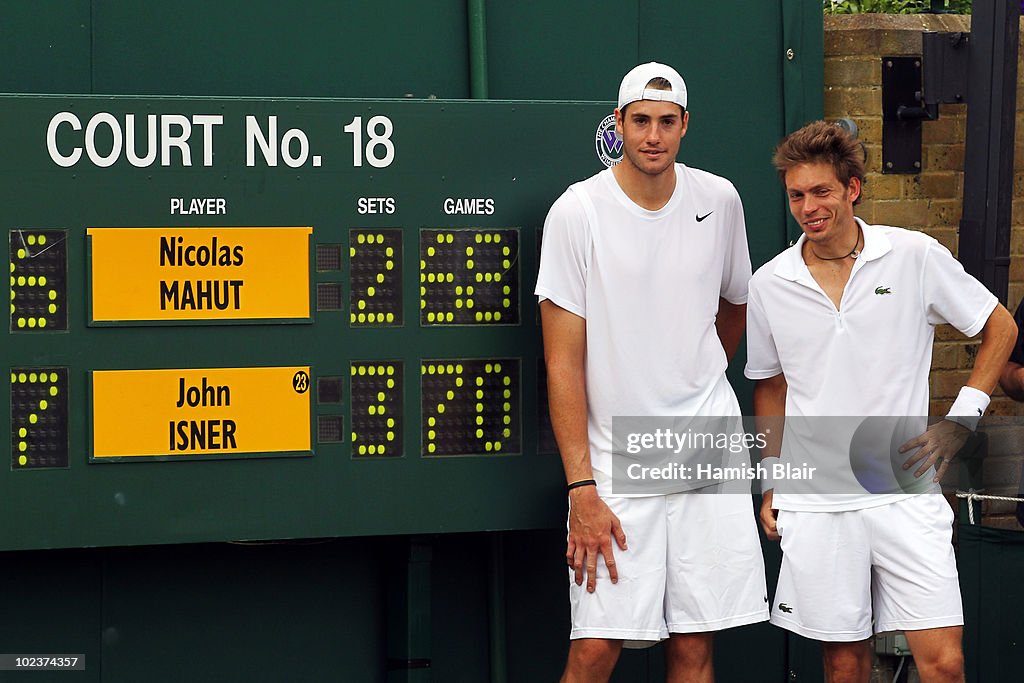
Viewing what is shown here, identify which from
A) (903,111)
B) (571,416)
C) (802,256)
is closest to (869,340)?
(802,256)

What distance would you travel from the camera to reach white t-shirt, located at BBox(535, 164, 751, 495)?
4.22 meters

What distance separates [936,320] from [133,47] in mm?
2855

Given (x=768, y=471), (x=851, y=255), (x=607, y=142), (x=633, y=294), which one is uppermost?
(x=607, y=142)

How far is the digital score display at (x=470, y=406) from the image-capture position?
181 inches

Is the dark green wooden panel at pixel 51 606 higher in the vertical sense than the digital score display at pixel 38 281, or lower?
lower

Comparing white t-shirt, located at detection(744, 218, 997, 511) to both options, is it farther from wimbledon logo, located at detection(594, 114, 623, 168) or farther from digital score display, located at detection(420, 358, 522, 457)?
digital score display, located at detection(420, 358, 522, 457)

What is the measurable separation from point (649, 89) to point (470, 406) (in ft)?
3.90

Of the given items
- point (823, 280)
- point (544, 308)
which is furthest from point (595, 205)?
point (823, 280)

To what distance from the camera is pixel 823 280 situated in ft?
13.5

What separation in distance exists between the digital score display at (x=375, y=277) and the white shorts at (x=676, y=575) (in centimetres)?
96

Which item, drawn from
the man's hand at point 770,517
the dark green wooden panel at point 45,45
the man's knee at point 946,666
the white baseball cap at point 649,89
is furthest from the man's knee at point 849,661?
the dark green wooden panel at point 45,45

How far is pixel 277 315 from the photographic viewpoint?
4465 millimetres

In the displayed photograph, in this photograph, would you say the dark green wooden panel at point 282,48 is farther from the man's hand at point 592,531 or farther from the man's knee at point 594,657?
the man's knee at point 594,657

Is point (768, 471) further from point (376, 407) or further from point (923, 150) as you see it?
point (923, 150)
